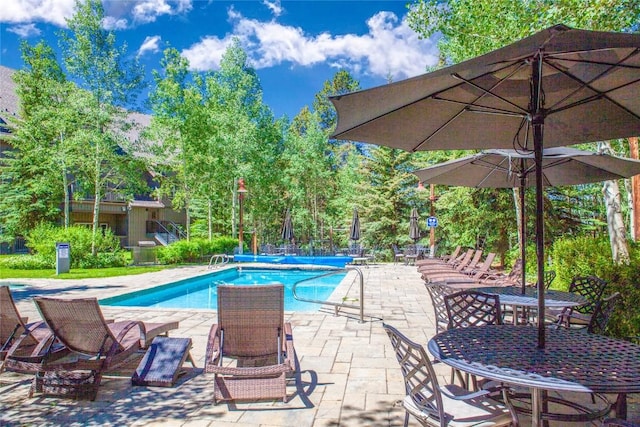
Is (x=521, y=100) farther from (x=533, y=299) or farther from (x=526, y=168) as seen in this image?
(x=526, y=168)

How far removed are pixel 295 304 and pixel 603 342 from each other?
7.33 metres

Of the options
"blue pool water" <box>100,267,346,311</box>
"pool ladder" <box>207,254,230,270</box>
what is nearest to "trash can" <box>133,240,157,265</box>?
"pool ladder" <box>207,254,230,270</box>

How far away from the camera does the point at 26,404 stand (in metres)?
3.30

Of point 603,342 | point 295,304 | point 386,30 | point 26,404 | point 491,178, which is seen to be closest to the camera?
point 603,342

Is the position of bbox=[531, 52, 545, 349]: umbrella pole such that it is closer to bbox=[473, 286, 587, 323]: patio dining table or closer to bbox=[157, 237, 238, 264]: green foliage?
bbox=[473, 286, 587, 323]: patio dining table

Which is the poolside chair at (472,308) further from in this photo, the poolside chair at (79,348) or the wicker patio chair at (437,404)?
the poolside chair at (79,348)

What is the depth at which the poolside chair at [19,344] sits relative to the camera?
3457mm

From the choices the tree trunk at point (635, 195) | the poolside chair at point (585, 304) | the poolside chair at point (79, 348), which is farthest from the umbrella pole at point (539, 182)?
the tree trunk at point (635, 195)

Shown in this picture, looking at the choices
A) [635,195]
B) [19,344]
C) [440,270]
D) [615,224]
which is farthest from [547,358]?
[635,195]

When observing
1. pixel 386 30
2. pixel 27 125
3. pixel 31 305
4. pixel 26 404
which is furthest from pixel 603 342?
pixel 27 125

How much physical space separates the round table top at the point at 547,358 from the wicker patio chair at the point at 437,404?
0.17m

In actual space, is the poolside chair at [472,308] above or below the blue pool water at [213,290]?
above

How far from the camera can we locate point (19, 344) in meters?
3.59

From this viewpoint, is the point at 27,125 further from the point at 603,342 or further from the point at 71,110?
the point at 603,342
